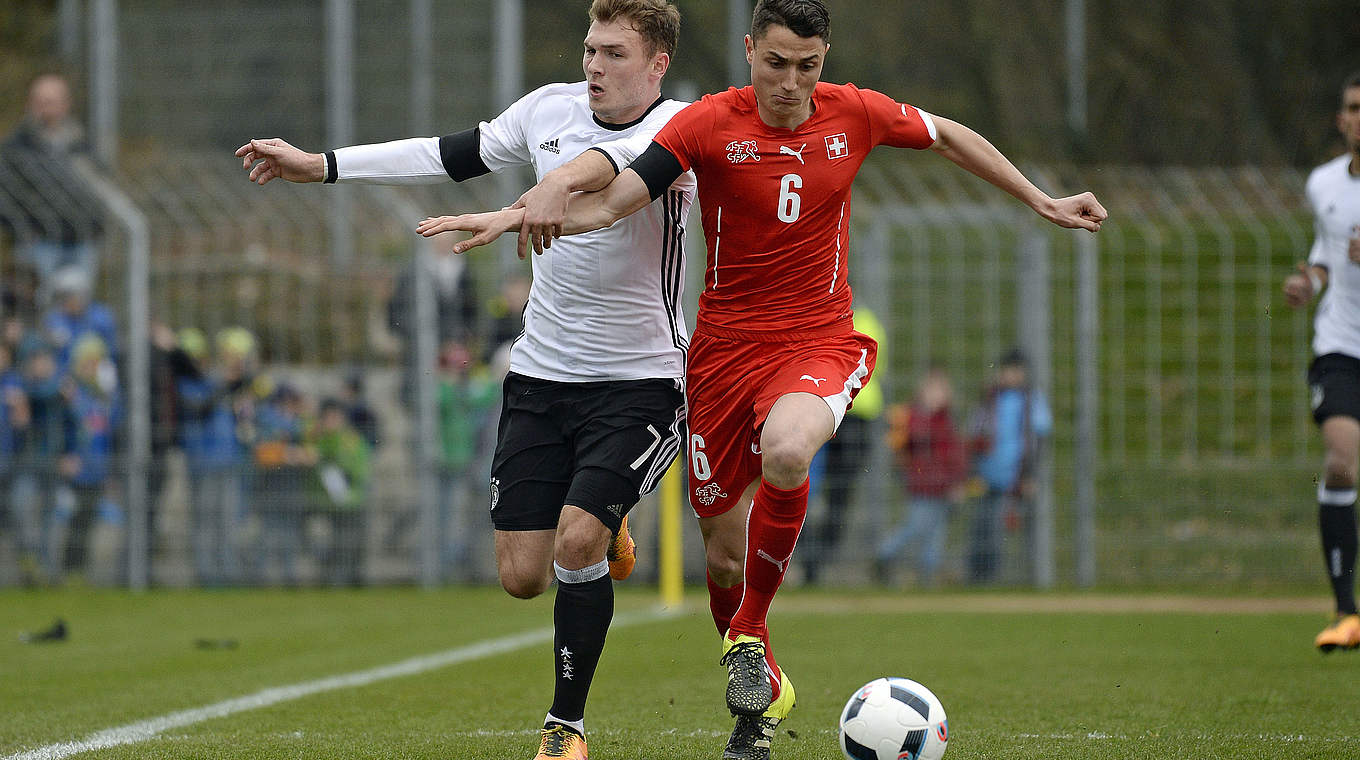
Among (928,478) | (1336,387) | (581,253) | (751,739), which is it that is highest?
(581,253)

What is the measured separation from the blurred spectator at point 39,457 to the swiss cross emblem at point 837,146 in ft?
27.6

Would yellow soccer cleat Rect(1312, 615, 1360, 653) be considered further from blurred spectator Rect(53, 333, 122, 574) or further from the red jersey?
blurred spectator Rect(53, 333, 122, 574)

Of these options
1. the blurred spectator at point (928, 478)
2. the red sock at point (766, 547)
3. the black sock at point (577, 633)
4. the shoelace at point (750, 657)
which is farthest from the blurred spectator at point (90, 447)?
the shoelace at point (750, 657)

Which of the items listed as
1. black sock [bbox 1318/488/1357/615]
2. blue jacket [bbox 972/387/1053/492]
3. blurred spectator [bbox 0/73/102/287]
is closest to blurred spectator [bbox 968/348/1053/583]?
blue jacket [bbox 972/387/1053/492]

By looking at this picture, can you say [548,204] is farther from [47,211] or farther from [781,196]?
[47,211]

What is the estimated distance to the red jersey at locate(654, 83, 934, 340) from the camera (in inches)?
206

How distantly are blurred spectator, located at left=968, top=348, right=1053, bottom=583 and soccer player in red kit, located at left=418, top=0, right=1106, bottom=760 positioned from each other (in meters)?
6.71

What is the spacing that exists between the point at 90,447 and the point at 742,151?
27.4 feet

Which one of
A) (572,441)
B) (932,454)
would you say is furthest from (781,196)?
(932,454)

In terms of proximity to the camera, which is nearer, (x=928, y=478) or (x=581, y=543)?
(x=581, y=543)

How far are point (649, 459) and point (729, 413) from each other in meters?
0.41

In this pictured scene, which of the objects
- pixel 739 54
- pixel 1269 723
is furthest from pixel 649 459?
pixel 739 54

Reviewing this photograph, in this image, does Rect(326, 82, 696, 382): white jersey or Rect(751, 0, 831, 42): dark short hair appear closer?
Rect(751, 0, 831, 42): dark short hair

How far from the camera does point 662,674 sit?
7383 millimetres
